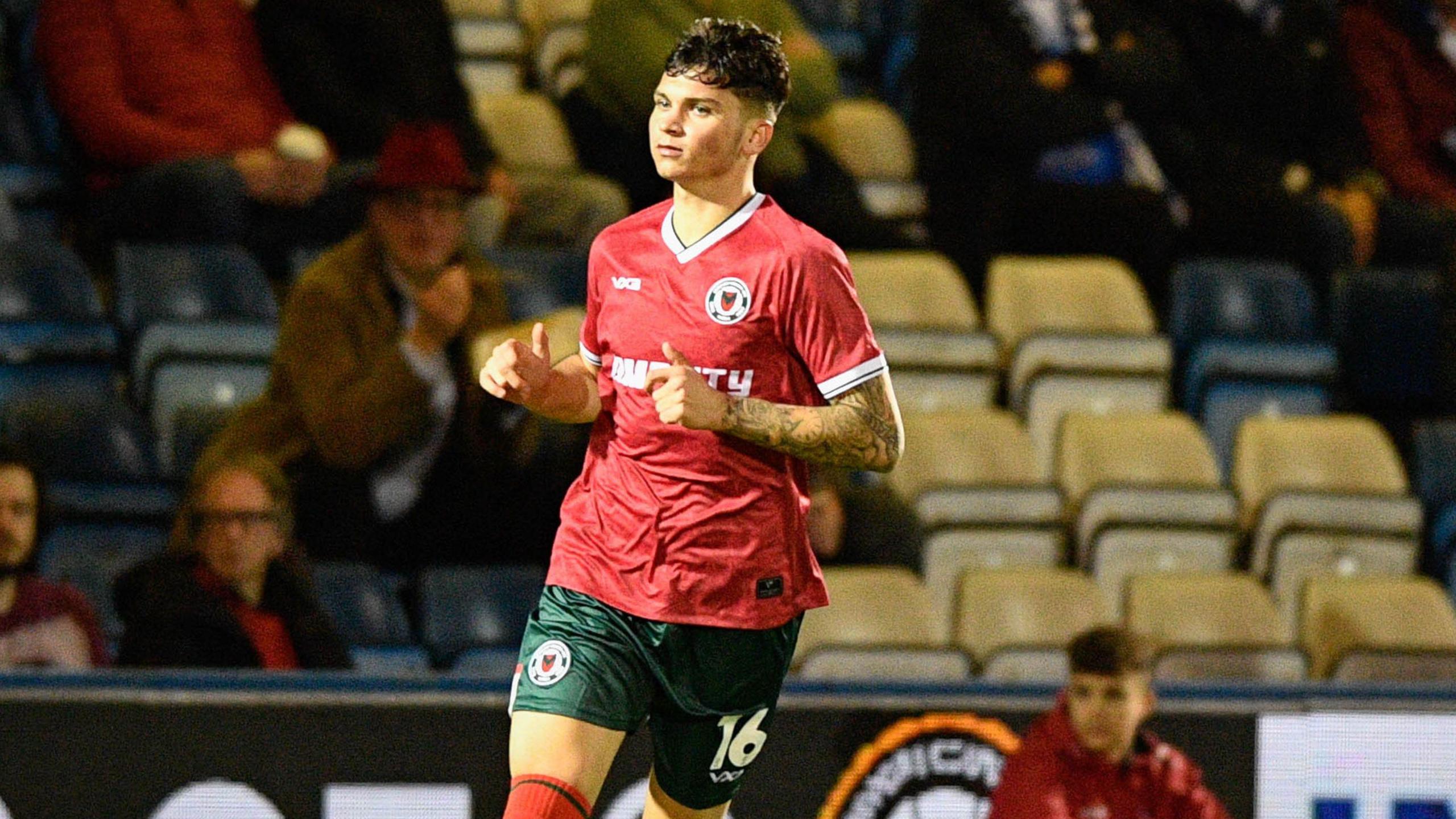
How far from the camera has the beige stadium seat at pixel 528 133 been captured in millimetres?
8703

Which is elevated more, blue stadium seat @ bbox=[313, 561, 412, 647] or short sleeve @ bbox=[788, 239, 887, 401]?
short sleeve @ bbox=[788, 239, 887, 401]

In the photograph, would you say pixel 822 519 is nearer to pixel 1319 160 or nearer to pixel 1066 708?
pixel 1066 708

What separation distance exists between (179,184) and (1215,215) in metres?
4.18

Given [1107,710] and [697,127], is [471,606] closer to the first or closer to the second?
[1107,710]

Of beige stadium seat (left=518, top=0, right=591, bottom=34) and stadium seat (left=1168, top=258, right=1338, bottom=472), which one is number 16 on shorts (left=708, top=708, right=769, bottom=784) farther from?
beige stadium seat (left=518, top=0, right=591, bottom=34)

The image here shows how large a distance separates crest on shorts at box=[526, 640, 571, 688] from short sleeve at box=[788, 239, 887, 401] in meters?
0.61

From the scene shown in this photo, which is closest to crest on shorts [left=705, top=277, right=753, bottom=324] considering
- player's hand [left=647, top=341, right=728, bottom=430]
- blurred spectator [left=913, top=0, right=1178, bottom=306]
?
player's hand [left=647, top=341, right=728, bottom=430]

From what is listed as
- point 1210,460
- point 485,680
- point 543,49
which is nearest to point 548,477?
point 485,680

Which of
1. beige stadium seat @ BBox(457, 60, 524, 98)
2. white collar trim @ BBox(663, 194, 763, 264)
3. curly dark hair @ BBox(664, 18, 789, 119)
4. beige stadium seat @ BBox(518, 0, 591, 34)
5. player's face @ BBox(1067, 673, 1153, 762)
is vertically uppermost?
beige stadium seat @ BBox(518, 0, 591, 34)

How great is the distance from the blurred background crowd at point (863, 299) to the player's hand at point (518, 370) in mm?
2315

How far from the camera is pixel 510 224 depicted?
819cm

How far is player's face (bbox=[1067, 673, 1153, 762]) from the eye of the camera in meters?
5.79

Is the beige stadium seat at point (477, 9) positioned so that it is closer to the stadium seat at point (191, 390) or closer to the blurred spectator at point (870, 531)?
the stadium seat at point (191, 390)

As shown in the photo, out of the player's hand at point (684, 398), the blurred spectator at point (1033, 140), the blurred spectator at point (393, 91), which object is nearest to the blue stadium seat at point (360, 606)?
the blurred spectator at point (393, 91)
